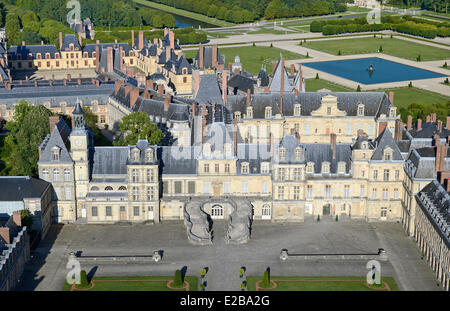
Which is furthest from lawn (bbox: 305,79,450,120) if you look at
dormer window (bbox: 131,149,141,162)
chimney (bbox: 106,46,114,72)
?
dormer window (bbox: 131,149,141,162)

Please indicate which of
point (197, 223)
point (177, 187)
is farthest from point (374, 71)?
point (197, 223)

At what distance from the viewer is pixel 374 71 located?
16675cm

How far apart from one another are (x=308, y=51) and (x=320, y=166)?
352 feet

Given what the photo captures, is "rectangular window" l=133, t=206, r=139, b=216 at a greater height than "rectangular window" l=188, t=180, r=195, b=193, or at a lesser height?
lesser

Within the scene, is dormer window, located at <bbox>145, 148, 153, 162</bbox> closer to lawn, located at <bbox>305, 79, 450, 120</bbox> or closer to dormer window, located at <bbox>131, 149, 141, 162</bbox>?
dormer window, located at <bbox>131, 149, 141, 162</bbox>

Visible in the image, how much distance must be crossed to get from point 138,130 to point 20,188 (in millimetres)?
18913

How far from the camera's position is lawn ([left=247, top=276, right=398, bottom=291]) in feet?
224

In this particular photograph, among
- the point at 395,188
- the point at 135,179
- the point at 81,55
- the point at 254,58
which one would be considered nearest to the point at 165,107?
the point at 135,179

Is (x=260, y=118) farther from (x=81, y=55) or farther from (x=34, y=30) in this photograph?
(x=34, y=30)

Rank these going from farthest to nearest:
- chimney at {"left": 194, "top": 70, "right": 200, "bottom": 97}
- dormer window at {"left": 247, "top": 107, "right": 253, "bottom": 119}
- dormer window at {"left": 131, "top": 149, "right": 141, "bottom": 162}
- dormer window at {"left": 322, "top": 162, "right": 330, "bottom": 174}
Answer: chimney at {"left": 194, "top": 70, "right": 200, "bottom": 97} → dormer window at {"left": 247, "top": 107, "right": 253, "bottom": 119} → dormer window at {"left": 322, "top": 162, "right": 330, "bottom": 174} → dormer window at {"left": 131, "top": 149, "right": 141, "bottom": 162}

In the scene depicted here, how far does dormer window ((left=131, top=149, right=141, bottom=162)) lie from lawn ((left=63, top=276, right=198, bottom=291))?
15.1 m

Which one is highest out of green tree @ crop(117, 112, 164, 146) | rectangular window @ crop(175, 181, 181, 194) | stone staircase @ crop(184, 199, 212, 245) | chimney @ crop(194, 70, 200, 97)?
chimney @ crop(194, 70, 200, 97)

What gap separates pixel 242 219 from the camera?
80.6m

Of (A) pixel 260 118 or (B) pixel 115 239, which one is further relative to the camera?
(A) pixel 260 118
